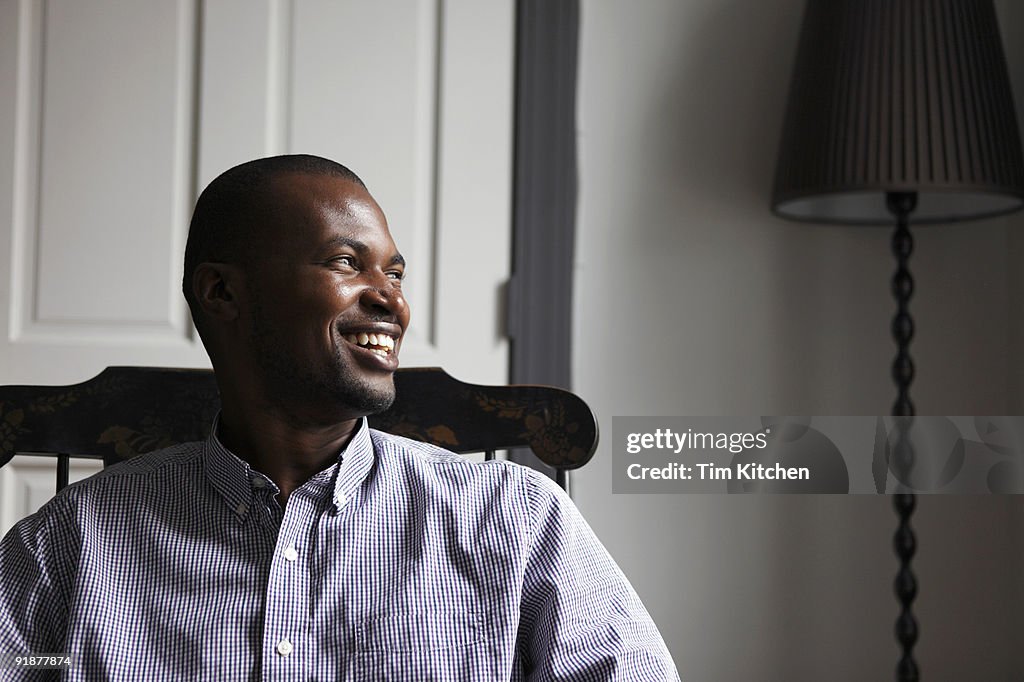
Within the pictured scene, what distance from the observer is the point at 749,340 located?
1.89 metres

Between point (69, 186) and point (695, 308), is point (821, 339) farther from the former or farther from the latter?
point (69, 186)

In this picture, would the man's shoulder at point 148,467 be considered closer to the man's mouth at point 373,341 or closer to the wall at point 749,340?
the man's mouth at point 373,341

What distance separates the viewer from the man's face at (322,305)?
93 centimetres

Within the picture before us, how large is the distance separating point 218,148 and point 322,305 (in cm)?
98

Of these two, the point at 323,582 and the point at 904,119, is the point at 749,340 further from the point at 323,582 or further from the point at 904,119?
the point at 323,582

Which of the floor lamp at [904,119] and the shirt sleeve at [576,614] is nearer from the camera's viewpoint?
the shirt sleeve at [576,614]

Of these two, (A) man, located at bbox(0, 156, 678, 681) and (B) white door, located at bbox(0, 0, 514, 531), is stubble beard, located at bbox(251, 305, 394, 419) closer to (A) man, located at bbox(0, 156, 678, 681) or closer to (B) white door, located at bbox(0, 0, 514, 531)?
(A) man, located at bbox(0, 156, 678, 681)

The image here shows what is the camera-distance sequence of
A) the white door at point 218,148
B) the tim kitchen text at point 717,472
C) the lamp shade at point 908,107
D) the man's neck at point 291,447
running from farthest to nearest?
1. the tim kitchen text at point 717,472
2. the white door at point 218,148
3. the lamp shade at point 908,107
4. the man's neck at point 291,447

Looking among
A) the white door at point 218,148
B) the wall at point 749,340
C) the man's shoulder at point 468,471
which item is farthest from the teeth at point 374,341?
the wall at point 749,340

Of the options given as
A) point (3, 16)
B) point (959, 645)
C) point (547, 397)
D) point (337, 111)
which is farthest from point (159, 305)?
point (959, 645)

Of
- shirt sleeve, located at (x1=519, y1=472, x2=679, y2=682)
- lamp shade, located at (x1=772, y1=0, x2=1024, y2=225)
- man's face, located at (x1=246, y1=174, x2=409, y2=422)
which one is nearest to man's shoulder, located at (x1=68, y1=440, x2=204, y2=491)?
man's face, located at (x1=246, y1=174, x2=409, y2=422)

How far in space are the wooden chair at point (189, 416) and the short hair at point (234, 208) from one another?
261 mm

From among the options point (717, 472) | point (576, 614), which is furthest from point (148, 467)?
point (717, 472)

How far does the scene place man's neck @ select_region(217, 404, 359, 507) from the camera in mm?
971
